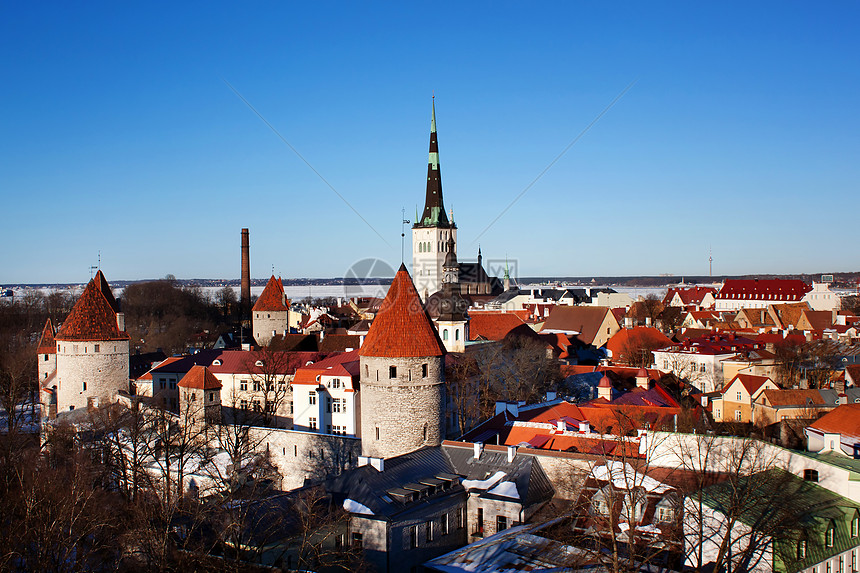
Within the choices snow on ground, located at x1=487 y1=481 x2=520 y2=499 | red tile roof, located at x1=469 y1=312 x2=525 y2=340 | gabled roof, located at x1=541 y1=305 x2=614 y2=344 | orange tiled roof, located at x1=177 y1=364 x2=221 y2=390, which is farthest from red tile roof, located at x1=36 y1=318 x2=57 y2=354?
gabled roof, located at x1=541 y1=305 x2=614 y2=344

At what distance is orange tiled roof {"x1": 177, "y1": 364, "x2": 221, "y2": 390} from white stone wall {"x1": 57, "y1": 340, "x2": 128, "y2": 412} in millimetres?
4606

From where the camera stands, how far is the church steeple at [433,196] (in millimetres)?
76375

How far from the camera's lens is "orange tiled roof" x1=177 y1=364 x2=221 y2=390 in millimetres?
32594

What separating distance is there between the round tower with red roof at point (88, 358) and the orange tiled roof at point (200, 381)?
4597 millimetres

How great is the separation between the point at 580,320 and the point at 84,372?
37644 millimetres

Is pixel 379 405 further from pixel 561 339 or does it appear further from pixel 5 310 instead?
pixel 5 310

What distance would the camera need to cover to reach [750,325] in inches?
2539

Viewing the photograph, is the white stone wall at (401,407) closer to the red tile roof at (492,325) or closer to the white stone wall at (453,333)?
the white stone wall at (453,333)

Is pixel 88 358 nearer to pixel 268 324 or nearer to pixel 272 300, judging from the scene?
pixel 268 324

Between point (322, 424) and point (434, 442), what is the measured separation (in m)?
9.25

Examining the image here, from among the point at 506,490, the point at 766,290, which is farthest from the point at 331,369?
the point at 766,290

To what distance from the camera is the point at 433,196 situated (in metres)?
79.0

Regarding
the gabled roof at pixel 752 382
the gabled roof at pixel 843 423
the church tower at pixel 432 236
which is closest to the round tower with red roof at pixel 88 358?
the gabled roof at pixel 752 382

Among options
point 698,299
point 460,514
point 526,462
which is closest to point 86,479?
point 460,514
